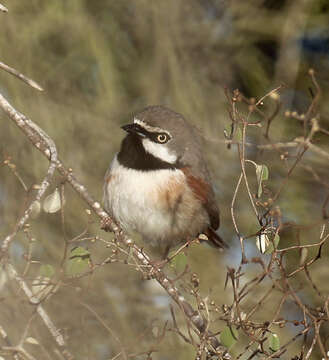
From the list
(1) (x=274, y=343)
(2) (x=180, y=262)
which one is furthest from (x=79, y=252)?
(1) (x=274, y=343)

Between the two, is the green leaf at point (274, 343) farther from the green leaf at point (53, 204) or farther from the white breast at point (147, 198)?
the white breast at point (147, 198)

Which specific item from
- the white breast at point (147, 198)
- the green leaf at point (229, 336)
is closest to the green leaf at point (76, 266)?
the green leaf at point (229, 336)

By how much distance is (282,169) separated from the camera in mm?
8500

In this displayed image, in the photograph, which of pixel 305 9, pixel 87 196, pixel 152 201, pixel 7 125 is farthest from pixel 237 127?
pixel 305 9

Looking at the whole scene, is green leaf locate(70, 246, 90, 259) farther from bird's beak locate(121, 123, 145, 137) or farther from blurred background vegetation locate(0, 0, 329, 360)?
blurred background vegetation locate(0, 0, 329, 360)

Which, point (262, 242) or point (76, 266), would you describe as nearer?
point (76, 266)

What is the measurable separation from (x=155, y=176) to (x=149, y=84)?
366 centimetres

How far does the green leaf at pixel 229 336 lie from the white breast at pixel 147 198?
218 cm

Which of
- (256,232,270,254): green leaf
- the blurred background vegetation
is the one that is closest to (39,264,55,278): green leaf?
(256,232,270,254): green leaf

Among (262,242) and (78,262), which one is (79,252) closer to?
(78,262)

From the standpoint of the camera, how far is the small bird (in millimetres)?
5434

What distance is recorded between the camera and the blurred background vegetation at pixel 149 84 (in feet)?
25.6

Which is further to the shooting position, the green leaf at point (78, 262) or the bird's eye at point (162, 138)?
the bird's eye at point (162, 138)

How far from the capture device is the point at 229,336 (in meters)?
3.37
